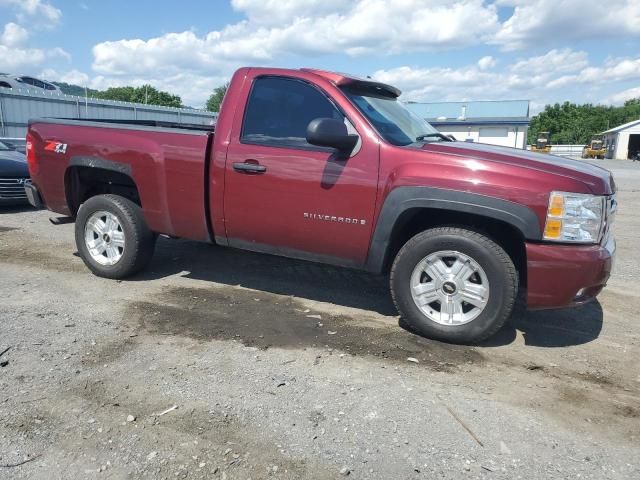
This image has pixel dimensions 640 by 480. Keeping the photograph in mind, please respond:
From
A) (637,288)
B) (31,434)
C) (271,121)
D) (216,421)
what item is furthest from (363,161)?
(637,288)

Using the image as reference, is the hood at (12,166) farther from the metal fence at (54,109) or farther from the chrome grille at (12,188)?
the metal fence at (54,109)

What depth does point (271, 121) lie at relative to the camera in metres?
4.45

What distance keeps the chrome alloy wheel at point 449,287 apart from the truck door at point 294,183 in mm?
510

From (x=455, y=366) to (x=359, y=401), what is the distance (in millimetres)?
874

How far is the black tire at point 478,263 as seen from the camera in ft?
12.3

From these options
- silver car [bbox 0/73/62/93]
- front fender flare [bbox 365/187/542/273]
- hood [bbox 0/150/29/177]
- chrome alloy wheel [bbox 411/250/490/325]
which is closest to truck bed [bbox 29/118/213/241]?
front fender flare [bbox 365/187/542/273]

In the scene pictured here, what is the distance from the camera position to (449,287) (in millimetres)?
3932

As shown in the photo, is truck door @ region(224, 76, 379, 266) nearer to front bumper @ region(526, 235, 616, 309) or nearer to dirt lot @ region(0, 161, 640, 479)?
dirt lot @ region(0, 161, 640, 479)

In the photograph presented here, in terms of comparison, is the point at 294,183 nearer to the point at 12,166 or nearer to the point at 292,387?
the point at 292,387

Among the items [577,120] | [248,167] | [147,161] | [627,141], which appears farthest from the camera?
[577,120]

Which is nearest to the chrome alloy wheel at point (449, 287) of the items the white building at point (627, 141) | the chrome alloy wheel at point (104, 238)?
the chrome alloy wheel at point (104, 238)

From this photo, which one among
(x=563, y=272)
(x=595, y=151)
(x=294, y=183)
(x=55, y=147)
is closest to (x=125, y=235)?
(x=55, y=147)

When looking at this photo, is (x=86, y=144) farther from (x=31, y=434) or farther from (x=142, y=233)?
(x=31, y=434)

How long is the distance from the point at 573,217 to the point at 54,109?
2015 cm
